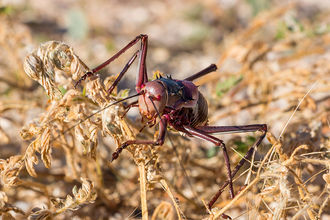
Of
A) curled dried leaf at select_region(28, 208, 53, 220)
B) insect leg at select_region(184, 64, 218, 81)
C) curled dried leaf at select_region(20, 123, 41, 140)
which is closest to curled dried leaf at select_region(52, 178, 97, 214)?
curled dried leaf at select_region(28, 208, 53, 220)

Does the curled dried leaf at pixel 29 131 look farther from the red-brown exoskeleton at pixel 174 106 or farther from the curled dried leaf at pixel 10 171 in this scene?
the red-brown exoskeleton at pixel 174 106

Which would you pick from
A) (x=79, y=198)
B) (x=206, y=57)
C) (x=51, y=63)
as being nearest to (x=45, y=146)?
(x=79, y=198)

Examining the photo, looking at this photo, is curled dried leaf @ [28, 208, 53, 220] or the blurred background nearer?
curled dried leaf @ [28, 208, 53, 220]

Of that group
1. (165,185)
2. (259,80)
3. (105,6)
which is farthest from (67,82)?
(105,6)

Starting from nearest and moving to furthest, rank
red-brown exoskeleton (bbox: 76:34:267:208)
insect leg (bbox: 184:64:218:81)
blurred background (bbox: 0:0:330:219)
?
1. red-brown exoskeleton (bbox: 76:34:267:208)
2. insect leg (bbox: 184:64:218:81)
3. blurred background (bbox: 0:0:330:219)

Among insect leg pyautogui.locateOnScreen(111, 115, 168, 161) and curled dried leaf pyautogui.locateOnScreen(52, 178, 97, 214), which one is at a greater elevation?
insect leg pyautogui.locateOnScreen(111, 115, 168, 161)

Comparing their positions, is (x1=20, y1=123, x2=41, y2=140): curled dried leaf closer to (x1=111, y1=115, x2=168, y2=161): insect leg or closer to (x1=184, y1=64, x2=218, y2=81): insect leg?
(x1=111, y1=115, x2=168, y2=161): insect leg
